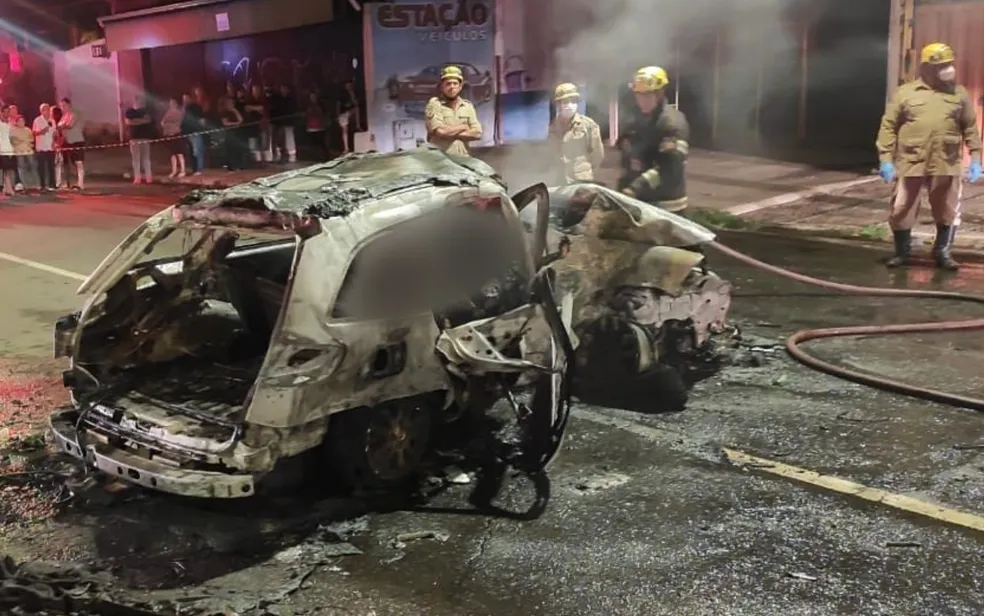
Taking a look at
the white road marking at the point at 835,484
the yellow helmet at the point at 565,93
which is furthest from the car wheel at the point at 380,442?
the yellow helmet at the point at 565,93

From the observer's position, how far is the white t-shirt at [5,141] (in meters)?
18.8

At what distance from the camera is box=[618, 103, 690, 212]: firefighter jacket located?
805cm

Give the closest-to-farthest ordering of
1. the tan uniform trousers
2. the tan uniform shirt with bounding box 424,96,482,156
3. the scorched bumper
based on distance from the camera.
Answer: the scorched bumper → the tan uniform shirt with bounding box 424,96,482,156 → the tan uniform trousers

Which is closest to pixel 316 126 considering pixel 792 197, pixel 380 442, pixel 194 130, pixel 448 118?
pixel 194 130

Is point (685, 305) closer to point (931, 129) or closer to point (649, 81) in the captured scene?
point (649, 81)

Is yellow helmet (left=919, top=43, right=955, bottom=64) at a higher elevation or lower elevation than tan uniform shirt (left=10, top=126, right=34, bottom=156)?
higher

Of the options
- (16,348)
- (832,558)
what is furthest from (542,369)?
(16,348)

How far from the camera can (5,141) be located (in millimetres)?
18984

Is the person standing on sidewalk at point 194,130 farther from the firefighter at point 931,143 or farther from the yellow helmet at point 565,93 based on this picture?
the firefighter at point 931,143

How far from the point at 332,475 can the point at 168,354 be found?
1.35m

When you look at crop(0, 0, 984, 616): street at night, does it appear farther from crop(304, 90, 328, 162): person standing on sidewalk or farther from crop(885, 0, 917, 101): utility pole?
crop(304, 90, 328, 162): person standing on sidewalk

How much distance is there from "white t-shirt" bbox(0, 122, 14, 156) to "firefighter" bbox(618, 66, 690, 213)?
14431mm

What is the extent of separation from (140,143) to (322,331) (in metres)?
17.7

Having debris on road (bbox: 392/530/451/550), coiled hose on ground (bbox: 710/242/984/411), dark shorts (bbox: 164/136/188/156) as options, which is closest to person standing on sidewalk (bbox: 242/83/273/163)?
dark shorts (bbox: 164/136/188/156)
